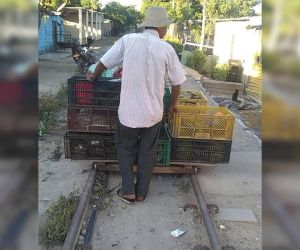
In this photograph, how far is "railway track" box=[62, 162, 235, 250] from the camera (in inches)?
127

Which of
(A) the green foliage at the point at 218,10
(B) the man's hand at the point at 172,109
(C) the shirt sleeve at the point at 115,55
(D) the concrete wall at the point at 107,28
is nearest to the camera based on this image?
(C) the shirt sleeve at the point at 115,55

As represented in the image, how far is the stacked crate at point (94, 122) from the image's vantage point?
446 cm

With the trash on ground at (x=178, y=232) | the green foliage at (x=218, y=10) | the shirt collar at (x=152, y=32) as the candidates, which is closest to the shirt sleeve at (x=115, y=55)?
the shirt collar at (x=152, y=32)

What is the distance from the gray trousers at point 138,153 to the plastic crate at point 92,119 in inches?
15.2

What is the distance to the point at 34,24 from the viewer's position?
0.80 m

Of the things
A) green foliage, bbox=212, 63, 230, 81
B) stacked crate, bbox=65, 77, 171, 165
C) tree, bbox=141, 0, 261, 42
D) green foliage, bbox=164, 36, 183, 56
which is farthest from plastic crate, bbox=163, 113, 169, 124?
green foliage, bbox=164, 36, 183, 56

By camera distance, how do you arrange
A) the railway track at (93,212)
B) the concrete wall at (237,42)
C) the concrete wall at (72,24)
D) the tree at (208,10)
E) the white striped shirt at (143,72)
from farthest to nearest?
the concrete wall at (72,24) → the tree at (208,10) → the concrete wall at (237,42) → the white striped shirt at (143,72) → the railway track at (93,212)

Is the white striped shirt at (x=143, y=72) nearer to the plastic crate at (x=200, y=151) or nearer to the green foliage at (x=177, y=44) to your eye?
the plastic crate at (x=200, y=151)

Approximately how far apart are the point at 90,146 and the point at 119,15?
51.2 m

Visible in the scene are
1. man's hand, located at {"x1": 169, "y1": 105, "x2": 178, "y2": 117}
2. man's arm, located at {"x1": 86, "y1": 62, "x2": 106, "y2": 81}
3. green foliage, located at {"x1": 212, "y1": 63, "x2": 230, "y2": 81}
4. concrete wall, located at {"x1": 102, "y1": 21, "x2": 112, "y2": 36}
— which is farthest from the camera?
concrete wall, located at {"x1": 102, "y1": 21, "x2": 112, "y2": 36}

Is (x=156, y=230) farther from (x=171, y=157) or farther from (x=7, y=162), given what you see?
(x=7, y=162)

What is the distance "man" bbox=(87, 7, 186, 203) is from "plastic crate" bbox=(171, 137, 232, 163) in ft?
1.67

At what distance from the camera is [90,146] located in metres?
4.65

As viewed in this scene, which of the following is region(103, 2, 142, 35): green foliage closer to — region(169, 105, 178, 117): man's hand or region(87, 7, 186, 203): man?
region(169, 105, 178, 117): man's hand
